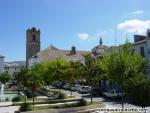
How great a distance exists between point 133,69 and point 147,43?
797 inches

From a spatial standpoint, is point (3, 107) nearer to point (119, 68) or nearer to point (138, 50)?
point (119, 68)

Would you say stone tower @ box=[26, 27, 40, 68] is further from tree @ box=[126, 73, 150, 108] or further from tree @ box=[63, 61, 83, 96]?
tree @ box=[126, 73, 150, 108]

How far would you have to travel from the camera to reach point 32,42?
97.9 meters

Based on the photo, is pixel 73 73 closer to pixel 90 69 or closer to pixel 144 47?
pixel 90 69

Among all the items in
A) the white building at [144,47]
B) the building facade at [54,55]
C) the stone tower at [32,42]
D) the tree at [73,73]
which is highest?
the stone tower at [32,42]

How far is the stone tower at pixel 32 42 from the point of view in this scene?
320 feet

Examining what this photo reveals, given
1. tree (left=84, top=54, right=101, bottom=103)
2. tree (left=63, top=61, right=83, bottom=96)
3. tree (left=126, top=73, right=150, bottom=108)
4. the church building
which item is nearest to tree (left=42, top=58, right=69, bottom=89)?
tree (left=63, top=61, right=83, bottom=96)

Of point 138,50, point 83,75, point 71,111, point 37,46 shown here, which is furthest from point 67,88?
point 37,46

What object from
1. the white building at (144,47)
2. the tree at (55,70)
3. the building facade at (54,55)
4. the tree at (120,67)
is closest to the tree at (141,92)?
the tree at (120,67)

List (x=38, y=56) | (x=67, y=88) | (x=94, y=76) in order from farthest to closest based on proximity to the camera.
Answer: (x=38, y=56) < (x=67, y=88) < (x=94, y=76)

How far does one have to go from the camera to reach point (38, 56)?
82.9 metres

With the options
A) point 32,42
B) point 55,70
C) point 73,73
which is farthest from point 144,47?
point 32,42

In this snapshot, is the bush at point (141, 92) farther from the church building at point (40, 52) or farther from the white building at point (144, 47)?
the church building at point (40, 52)

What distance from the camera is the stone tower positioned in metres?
97.5
